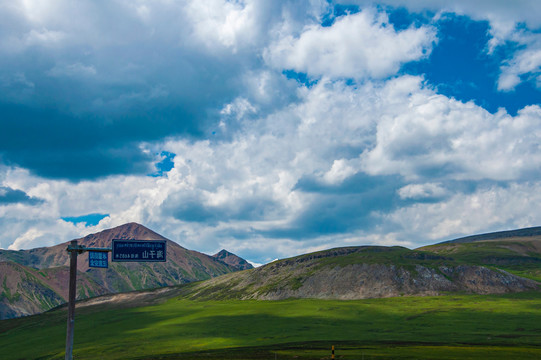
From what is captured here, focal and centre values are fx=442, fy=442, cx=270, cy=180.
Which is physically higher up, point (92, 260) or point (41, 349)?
point (92, 260)

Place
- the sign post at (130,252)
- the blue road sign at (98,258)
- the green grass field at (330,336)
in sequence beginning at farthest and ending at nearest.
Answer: the green grass field at (330,336)
the blue road sign at (98,258)
the sign post at (130,252)

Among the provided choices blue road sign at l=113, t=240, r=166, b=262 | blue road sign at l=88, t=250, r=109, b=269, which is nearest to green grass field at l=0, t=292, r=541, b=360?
blue road sign at l=113, t=240, r=166, b=262

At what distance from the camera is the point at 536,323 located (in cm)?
15362

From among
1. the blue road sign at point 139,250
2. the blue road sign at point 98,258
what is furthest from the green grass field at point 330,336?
the blue road sign at point 98,258

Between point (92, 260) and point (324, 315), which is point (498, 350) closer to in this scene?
point (92, 260)

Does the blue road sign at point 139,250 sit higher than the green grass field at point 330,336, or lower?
higher

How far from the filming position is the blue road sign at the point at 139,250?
28359mm

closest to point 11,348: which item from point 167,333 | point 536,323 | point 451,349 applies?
point 167,333

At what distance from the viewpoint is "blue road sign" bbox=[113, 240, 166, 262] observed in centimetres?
2836

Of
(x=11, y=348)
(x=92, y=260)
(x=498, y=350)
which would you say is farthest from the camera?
(x=11, y=348)

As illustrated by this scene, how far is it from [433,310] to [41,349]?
6080 inches

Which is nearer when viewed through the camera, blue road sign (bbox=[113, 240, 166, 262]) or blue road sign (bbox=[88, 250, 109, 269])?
blue road sign (bbox=[113, 240, 166, 262])

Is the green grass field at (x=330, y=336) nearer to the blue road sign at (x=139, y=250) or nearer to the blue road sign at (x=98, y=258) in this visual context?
the blue road sign at (x=139, y=250)

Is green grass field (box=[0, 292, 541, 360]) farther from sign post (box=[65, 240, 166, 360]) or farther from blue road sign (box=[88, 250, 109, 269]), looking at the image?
blue road sign (box=[88, 250, 109, 269])
